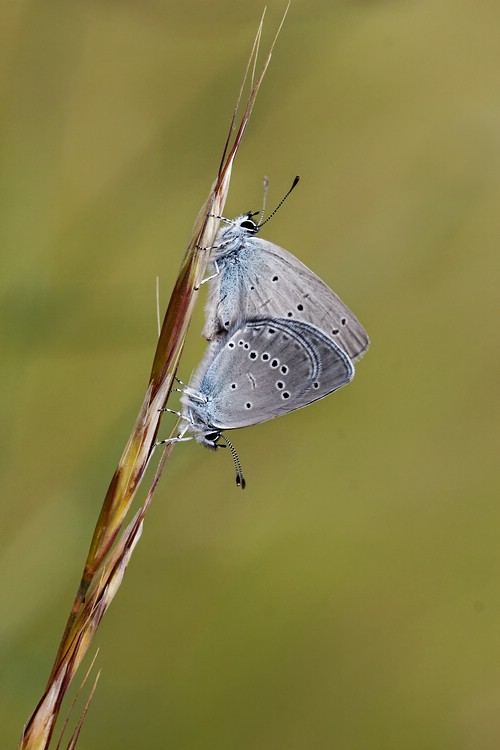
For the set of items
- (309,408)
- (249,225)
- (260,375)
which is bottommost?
(309,408)

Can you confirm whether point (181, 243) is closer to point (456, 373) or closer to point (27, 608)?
point (456, 373)

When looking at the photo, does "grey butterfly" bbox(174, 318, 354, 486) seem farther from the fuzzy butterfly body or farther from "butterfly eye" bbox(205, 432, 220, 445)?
the fuzzy butterfly body

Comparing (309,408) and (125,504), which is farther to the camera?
(309,408)

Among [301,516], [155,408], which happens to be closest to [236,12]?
[155,408]

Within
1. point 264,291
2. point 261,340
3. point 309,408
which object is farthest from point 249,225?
point 309,408

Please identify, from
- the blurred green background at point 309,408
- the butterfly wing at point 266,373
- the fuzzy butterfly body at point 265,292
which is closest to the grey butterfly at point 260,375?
the butterfly wing at point 266,373

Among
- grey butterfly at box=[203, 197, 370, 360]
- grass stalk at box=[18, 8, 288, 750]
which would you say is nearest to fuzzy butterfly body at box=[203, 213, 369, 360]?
grey butterfly at box=[203, 197, 370, 360]

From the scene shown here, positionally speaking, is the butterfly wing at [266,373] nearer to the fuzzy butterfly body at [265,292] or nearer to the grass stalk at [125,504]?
the fuzzy butterfly body at [265,292]

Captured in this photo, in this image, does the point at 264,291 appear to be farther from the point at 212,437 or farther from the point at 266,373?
the point at 212,437
